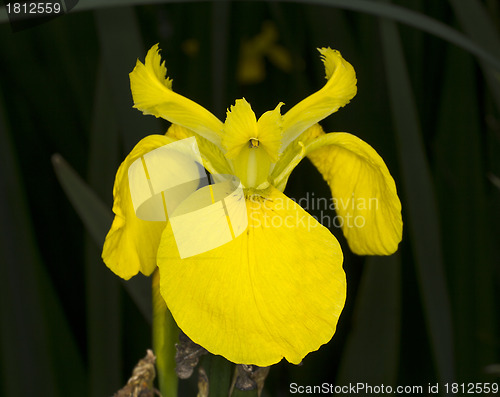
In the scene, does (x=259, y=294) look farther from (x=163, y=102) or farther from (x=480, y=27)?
(x=480, y=27)

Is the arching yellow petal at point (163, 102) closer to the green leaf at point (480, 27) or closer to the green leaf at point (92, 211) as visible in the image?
the green leaf at point (92, 211)

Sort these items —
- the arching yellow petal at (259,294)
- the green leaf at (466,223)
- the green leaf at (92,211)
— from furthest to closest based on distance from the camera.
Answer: the green leaf at (466,223) → the green leaf at (92,211) → the arching yellow petal at (259,294)

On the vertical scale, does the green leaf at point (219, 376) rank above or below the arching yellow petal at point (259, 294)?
below

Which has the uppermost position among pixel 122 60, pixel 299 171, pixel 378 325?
pixel 122 60

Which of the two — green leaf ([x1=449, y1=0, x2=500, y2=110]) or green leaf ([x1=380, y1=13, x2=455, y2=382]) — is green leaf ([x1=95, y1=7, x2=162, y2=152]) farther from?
green leaf ([x1=449, y1=0, x2=500, y2=110])

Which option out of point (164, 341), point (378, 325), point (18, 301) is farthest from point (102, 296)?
point (378, 325)

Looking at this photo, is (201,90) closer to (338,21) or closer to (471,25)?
(338,21)

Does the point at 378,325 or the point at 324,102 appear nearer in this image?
the point at 324,102

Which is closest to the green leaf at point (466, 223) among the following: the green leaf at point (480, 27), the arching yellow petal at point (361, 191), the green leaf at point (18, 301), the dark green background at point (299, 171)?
the dark green background at point (299, 171)
